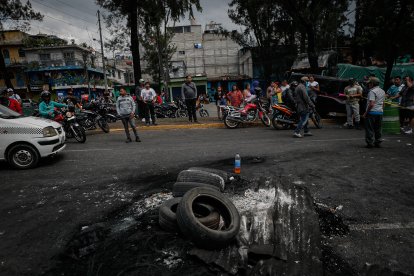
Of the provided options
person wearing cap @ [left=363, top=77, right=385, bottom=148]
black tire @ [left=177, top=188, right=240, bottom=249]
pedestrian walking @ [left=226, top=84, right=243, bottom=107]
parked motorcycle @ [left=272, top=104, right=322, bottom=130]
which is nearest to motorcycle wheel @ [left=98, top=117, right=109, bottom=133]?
pedestrian walking @ [left=226, top=84, right=243, bottom=107]

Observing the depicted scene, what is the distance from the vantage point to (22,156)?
673 cm

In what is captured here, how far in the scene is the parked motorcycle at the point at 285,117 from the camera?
1137 cm

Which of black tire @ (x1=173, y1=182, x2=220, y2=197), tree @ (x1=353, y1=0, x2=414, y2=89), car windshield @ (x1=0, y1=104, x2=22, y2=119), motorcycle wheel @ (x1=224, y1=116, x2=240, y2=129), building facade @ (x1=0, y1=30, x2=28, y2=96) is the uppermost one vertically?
building facade @ (x1=0, y1=30, x2=28, y2=96)

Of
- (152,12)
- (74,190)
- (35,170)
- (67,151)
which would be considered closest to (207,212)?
(74,190)

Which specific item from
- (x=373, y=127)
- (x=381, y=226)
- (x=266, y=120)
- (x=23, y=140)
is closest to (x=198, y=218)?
(x=381, y=226)

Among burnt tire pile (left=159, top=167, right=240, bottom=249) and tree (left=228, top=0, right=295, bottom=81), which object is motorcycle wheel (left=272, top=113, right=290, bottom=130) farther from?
tree (left=228, top=0, right=295, bottom=81)

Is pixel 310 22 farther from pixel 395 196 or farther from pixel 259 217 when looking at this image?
pixel 259 217

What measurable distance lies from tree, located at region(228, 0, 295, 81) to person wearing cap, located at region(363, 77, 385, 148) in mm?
17229

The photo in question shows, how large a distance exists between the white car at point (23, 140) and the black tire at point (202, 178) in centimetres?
419

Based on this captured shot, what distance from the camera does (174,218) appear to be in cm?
344

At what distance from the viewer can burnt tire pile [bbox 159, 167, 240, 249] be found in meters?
3.04

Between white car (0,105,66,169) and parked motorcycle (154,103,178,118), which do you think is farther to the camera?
parked motorcycle (154,103,178,118)

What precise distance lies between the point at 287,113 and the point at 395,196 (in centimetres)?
711

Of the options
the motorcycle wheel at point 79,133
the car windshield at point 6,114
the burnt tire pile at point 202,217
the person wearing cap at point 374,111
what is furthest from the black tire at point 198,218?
the motorcycle wheel at point 79,133
